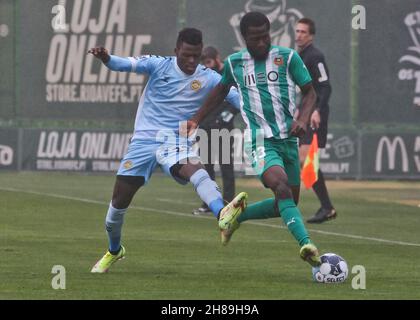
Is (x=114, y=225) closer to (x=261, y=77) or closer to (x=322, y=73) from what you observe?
(x=261, y=77)

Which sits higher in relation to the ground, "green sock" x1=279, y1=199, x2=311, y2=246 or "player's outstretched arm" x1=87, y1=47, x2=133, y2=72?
"player's outstretched arm" x1=87, y1=47, x2=133, y2=72

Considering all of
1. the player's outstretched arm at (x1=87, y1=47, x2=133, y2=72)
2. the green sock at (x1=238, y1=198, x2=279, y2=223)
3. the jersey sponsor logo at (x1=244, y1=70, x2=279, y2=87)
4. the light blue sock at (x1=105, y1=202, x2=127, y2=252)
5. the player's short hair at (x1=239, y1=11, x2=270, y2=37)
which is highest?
the player's short hair at (x1=239, y1=11, x2=270, y2=37)

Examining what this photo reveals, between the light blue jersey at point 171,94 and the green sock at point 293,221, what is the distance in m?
1.58

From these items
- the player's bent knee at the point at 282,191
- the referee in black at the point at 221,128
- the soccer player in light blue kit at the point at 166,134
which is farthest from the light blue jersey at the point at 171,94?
the referee in black at the point at 221,128

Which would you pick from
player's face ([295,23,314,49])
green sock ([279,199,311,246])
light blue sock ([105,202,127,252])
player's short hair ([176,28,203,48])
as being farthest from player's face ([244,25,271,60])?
player's face ([295,23,314,49])

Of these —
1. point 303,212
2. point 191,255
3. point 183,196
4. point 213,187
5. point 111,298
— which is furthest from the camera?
point 183,196

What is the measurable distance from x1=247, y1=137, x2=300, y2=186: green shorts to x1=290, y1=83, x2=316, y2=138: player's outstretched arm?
0.28 metres

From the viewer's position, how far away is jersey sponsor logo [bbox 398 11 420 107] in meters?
25.2

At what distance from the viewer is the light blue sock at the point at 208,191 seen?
12482mm

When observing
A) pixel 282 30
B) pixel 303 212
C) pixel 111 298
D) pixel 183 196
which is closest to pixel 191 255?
pixel 111 298

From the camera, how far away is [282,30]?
25516 millimetres

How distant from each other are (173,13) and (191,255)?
1234 cm

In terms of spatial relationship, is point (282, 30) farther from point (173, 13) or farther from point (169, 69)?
point (169, 69)

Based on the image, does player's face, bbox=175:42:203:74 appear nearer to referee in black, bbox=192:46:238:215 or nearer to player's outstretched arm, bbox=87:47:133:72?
player's outstretched arm, bbox=87:47:133:72
